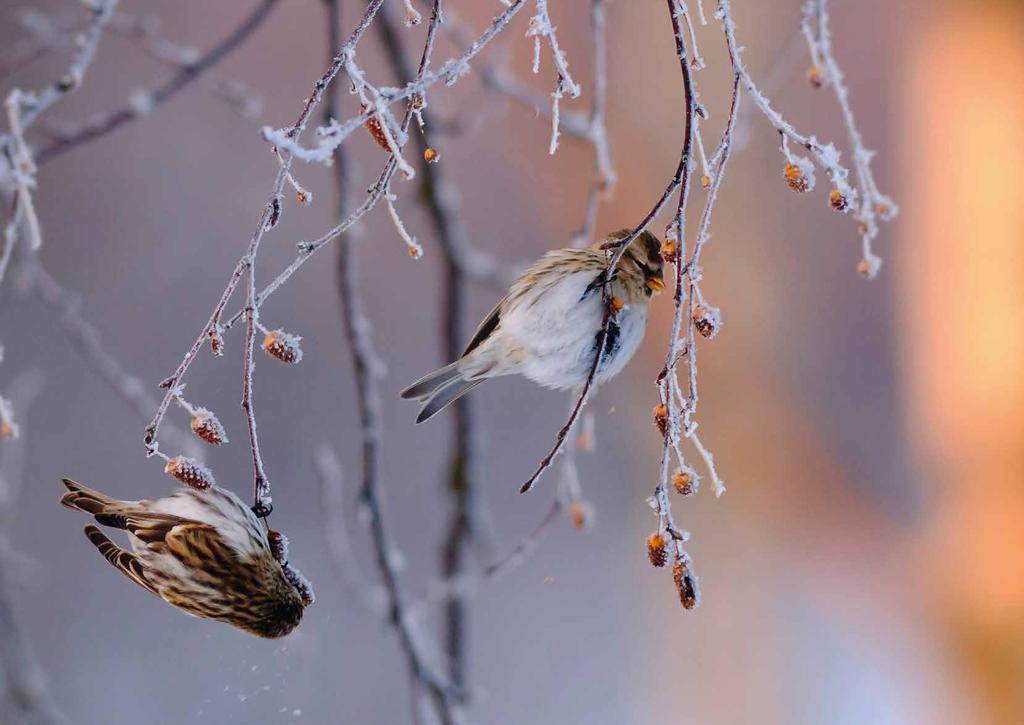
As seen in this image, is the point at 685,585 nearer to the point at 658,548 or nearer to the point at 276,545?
the point at 658,548

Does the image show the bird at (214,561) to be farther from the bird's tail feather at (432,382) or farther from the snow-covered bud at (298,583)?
the bird's tail feather at (432,382)

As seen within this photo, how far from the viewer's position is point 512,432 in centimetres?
78

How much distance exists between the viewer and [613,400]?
805mm

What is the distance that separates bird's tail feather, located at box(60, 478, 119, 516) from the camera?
1.99 feet

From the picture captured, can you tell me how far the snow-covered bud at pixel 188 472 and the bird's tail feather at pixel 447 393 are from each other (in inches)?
7.3

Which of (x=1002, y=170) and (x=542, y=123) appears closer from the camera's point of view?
(x=542, y=123)

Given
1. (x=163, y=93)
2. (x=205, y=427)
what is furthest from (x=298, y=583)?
(x=163, y=93)

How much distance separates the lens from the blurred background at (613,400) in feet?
2.13

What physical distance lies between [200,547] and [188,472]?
66 mm

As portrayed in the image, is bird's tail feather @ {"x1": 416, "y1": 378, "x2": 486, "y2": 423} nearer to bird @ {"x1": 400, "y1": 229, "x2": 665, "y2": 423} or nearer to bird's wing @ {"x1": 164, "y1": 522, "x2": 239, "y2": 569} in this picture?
bird @ {"x1": 400, "y1": 229, "x2": 665, "y2": 423}

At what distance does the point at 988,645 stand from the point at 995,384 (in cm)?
27

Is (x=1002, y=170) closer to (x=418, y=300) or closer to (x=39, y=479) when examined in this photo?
(x=418, y=300)

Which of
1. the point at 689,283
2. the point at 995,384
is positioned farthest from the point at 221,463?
the point at 995,384

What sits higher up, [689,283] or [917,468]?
[917,468]
